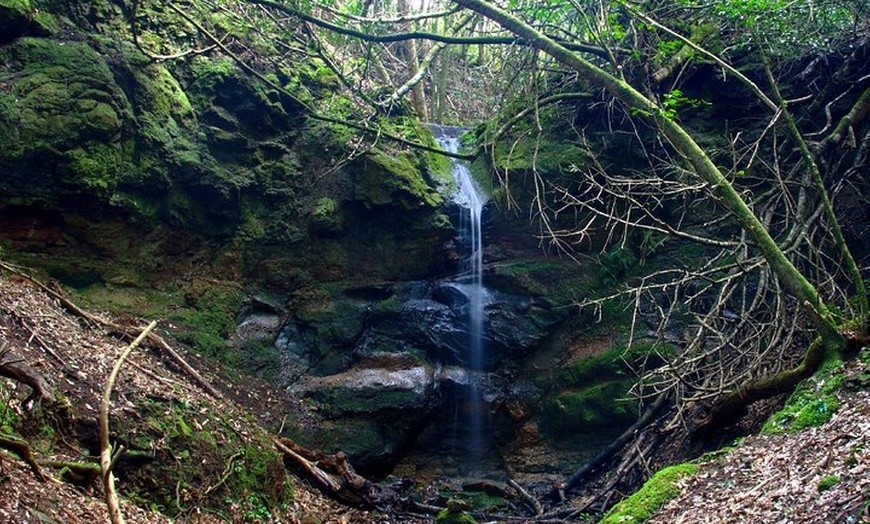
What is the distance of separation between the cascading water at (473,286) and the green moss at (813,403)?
5051mm

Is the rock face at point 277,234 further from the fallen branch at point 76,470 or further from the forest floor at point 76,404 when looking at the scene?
the fallen branch at point 76,470

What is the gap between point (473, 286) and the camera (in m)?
10.3

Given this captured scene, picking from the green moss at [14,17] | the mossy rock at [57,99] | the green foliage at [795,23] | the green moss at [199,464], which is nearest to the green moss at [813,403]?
the green foliage at [795,23]

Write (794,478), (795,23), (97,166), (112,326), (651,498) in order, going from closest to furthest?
(794,478) → (651,498) → (112,326) → (97,166) → (795,23)

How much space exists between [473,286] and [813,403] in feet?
19.4

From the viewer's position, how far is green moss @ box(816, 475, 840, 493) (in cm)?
338

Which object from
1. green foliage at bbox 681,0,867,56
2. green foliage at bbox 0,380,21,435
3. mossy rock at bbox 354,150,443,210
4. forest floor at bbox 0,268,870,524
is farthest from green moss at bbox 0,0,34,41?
green foliage at bbox 681,0,867,56

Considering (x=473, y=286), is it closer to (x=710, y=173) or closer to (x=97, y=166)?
(x=710, y=173)

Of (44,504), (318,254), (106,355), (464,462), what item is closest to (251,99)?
(318,254)

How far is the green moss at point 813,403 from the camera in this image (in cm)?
472

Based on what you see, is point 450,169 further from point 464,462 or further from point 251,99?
point 464,462

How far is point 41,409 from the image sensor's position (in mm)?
4582

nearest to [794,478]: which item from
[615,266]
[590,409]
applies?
[590,409]

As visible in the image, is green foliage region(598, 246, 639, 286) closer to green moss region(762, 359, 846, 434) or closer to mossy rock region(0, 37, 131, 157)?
green moss region(762, 359, 846, 434)
